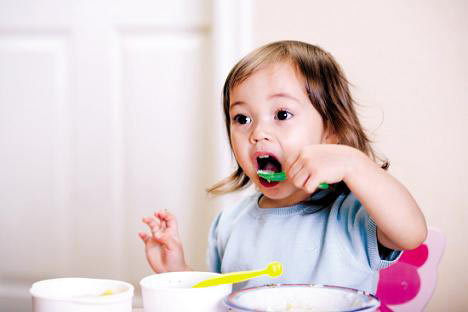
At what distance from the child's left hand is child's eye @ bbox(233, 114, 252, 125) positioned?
0.24 m

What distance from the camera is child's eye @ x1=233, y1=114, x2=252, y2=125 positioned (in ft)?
3.09

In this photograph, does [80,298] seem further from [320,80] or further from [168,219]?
[320,80]

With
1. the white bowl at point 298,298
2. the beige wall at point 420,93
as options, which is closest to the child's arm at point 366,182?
the white bowl at point 298,298

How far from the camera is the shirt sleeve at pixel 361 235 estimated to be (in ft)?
2.68

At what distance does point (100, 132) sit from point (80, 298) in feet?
4.68

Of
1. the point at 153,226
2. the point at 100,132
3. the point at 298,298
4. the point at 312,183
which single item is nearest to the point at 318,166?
the point at 312,183

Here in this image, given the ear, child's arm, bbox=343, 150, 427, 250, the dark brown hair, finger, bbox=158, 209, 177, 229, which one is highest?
the dark brown hair

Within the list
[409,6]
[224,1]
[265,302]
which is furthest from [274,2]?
[265,302]

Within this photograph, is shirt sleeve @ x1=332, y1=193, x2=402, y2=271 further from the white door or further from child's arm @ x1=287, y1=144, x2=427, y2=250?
the white door

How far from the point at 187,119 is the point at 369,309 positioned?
4.44 feet

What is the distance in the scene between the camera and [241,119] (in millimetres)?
952

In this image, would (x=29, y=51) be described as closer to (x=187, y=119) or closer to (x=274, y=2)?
(x=187, y=119)

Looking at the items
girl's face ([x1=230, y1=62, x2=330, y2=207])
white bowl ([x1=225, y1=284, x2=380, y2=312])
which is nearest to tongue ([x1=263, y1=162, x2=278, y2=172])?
girl's face ([x1=230, y1=62, x2=330, y2=207])

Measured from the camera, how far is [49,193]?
76.7 inches
